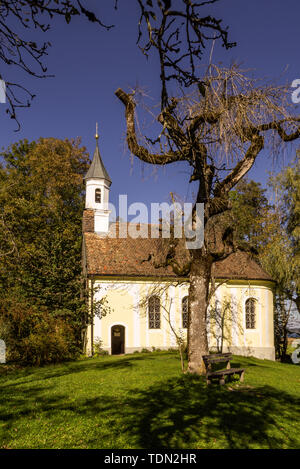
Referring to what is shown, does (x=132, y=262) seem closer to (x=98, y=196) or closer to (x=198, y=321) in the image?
(x=98, y=196)

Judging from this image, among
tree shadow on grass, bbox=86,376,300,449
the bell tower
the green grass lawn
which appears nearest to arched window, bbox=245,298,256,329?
the bell tower

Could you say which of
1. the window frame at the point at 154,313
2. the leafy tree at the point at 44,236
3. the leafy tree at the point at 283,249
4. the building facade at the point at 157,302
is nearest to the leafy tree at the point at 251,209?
the leafy tree at the point at 283,249

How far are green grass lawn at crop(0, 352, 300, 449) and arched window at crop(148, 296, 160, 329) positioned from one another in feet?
34.5

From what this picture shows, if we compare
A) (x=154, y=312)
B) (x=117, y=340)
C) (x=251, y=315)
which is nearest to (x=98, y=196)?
(x=154, y=312)

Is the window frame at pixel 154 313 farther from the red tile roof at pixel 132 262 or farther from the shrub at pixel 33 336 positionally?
the shrub at pixel 33 336

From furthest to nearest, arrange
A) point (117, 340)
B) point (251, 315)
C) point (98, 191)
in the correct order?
point (98, 191) < point (117, 340) < point (251, 315)

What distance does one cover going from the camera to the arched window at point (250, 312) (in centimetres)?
2409

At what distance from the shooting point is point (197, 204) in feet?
38.5

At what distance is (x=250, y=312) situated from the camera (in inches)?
954

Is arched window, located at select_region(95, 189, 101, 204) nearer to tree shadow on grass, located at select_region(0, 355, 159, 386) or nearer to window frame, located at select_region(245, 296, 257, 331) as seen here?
window frame, located at select_region(245, 296, 257, 331)

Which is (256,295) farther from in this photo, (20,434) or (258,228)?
(20,434)

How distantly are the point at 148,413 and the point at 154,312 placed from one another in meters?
15.7

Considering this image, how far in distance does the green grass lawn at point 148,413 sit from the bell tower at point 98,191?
666 inches
